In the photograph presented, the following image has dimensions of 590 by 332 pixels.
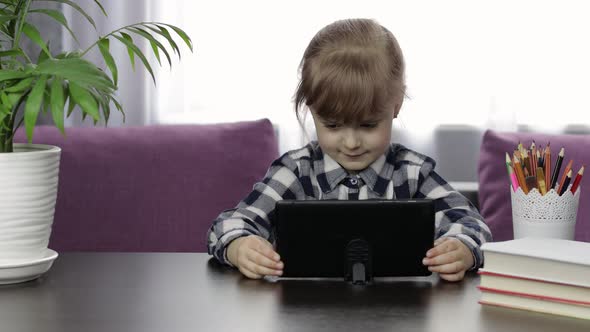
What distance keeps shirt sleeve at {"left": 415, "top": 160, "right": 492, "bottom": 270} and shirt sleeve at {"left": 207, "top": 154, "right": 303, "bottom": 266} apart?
236 millimetres

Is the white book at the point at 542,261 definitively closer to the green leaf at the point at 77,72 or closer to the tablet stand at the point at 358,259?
the tablet stand at the point at 358,259

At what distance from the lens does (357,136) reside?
1446 mm

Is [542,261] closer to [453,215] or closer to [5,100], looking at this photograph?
[453,215]

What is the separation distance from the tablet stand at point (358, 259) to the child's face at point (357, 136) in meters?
0.32

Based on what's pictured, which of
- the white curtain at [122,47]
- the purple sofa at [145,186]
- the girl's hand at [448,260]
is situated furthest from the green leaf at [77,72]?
the white curtain at [122,47]

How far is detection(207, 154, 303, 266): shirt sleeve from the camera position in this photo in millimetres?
1362

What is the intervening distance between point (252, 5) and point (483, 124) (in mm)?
821

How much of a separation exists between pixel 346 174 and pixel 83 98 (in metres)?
0.60

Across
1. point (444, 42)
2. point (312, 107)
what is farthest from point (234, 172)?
point (444, 42)

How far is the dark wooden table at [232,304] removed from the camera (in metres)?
0.95

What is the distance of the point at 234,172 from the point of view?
79.8 inches

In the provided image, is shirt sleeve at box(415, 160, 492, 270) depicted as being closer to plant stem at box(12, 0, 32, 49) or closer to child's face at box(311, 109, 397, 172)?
child's face at box(311, 109, 397, 172)

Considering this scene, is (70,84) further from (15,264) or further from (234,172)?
(234,172)

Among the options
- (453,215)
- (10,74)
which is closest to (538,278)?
(453,215)
